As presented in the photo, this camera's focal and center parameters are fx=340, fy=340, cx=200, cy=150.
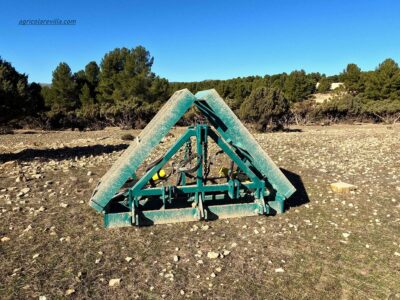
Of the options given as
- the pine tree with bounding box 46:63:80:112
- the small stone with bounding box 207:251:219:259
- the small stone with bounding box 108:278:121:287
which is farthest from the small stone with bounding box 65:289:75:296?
the pine tree with bounding box 46:63:80:112

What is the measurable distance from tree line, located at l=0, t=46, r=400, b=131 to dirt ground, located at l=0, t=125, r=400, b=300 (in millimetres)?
19167

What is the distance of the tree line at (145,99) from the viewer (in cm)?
2766

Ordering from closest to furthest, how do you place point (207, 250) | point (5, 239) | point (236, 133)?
1. point (207, 250)
2. point (5, 239)
3. point (236, 133)

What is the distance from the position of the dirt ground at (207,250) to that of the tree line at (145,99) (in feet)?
62.9

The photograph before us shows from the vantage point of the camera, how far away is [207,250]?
5.40 meters

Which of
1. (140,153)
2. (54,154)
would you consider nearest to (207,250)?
(140,153)

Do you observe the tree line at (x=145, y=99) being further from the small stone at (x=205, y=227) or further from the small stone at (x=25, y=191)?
the small stone at (x=205, y=227)

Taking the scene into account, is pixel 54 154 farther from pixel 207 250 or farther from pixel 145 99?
pixel 145 99

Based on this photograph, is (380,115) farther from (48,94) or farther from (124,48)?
(48,94)

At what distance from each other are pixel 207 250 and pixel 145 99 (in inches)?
1453

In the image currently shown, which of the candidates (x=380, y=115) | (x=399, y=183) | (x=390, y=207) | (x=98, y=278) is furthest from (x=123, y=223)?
(x=380, y=115)

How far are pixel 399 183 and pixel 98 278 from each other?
26.1 ft

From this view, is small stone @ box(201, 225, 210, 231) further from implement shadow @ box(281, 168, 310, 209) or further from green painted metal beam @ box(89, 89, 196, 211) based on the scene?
implement shadow @ box(281, 168, 310, 209)

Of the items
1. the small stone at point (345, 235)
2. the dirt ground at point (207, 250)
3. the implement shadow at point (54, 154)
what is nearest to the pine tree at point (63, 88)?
the implement shadow at point (54, 154)
